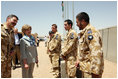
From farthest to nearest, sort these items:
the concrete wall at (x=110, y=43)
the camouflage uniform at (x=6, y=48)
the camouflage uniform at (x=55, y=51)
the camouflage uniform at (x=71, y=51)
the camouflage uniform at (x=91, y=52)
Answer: the concrete wall at (x=110, y=43) < the camouflage uniform at (x=55, y=51) < the camouflage uniform at (x=71, y=51) < the camouflage uniform at (x=6, y=48) < the camouflage uniform at (x=91, y=52)

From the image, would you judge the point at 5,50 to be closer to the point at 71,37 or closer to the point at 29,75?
the point at 29,75

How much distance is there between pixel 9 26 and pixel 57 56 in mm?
2384

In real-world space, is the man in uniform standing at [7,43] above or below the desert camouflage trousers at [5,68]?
above

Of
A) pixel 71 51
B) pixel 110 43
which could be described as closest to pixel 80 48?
pixel 71 51

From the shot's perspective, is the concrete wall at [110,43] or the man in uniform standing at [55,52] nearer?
the man in uniform standing at [55,52]

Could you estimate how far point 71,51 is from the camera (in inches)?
147

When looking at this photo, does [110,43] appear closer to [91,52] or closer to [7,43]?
[91,52]

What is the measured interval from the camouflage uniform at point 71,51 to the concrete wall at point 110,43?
4536 mm

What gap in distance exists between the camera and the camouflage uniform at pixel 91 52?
80.7 inches

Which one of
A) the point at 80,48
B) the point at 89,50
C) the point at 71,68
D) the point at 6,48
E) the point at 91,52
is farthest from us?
the point at 71,68

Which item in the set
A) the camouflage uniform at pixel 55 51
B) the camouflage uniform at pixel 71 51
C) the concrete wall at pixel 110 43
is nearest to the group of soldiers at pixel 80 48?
the camouflage uniform at pixel 71 51

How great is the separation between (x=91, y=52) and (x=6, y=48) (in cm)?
168

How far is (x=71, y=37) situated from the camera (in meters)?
3.64

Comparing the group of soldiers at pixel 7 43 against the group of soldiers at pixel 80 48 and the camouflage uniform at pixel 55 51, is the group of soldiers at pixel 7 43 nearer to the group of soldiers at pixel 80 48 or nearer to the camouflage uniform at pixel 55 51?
the group of soldiers at pixel 80 48
